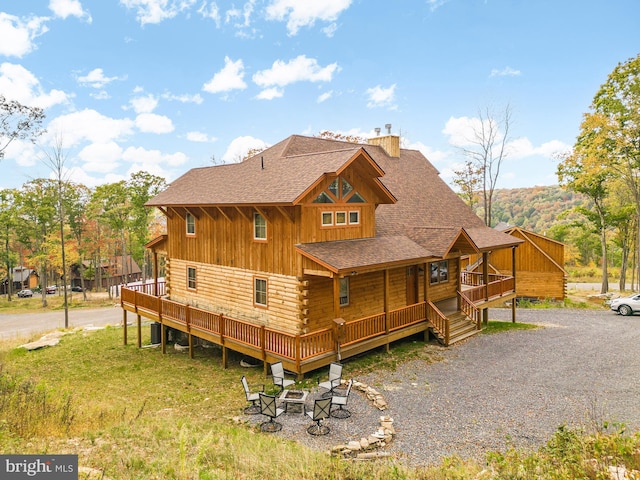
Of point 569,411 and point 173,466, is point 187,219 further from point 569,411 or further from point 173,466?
point 569,411

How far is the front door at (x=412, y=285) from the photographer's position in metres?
17.9

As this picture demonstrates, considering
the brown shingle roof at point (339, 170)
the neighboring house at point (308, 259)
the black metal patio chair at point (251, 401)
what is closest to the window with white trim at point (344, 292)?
the neighboring house at point (308, 259)

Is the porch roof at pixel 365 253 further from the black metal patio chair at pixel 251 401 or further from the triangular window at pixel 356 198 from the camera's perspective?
the black metal patio chair at pixel 251 401

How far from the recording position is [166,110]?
181 ft

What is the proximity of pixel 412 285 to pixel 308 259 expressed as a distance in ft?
21.0

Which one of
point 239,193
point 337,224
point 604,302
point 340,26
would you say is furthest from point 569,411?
point 340,26

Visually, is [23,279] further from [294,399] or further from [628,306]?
[628,306]

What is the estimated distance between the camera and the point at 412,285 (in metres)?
18.0

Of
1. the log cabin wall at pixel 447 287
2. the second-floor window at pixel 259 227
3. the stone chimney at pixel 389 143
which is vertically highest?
the stone chimney at pixel 389 143

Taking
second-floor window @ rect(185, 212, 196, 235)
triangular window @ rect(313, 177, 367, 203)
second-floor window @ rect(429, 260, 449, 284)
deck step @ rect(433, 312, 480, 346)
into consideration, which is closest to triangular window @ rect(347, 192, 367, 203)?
triangular window @ rect(313, 177, 367, 203)

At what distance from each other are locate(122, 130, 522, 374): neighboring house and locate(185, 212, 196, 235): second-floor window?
90 millimetres

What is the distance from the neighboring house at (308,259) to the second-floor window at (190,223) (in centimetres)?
9

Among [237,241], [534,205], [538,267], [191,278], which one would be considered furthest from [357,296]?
[534,205]

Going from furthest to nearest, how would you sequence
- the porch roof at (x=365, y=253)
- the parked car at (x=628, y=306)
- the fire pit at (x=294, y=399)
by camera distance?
the parked car at (x=628, y=306)
the porch roof at (x=365, y=253)
the fire pit at (x=294, y=399)
